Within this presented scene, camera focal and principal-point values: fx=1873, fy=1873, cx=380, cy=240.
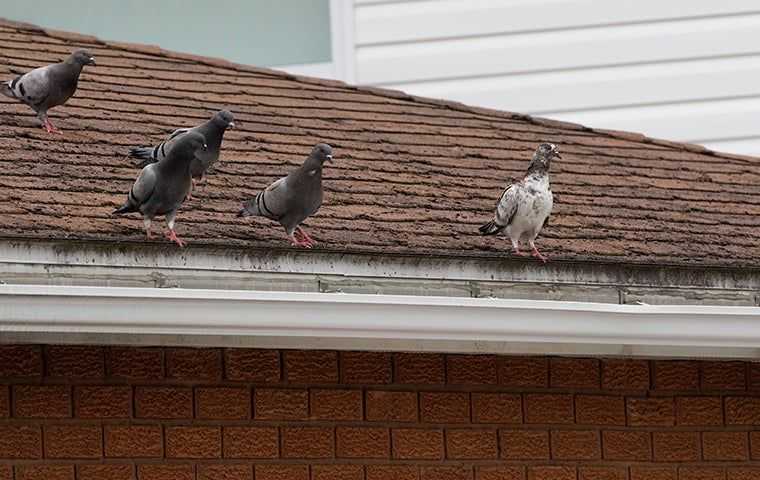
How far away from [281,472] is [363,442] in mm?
320

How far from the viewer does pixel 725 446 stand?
6.98m

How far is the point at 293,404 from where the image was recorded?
6.22 m

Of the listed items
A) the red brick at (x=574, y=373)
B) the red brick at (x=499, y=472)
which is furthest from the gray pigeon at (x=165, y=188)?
the red brick at (x=574, y=373)

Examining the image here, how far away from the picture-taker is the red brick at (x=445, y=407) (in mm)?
6465

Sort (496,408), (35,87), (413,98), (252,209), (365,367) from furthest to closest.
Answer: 1. (413,98)
2. (35,87)
3. (252,209)
4. (496,408)
5. (365,367)

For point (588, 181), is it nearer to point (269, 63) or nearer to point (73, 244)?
point (269, 63)

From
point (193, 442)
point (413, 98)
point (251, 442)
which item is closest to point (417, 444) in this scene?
point (251, 442)

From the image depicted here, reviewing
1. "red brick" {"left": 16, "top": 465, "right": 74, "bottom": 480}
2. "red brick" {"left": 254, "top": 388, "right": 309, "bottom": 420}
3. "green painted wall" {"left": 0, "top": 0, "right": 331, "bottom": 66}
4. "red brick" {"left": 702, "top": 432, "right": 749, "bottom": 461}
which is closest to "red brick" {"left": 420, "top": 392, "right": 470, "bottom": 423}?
"red brick" {"left": 254, "top": 388, "right": 309, "bottom": 420}

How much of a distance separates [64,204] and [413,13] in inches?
157

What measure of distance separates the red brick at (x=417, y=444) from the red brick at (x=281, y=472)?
350 mm

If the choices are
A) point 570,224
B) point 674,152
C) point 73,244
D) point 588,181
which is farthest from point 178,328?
point 674,152

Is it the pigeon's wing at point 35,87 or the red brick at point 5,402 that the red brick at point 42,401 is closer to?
the red brick at point 5,402

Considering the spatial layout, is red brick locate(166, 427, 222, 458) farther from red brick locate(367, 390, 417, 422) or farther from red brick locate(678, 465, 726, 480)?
red brick locate(678, 465, 726, 480)

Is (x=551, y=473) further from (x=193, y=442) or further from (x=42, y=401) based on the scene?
(x=42, y=401)
